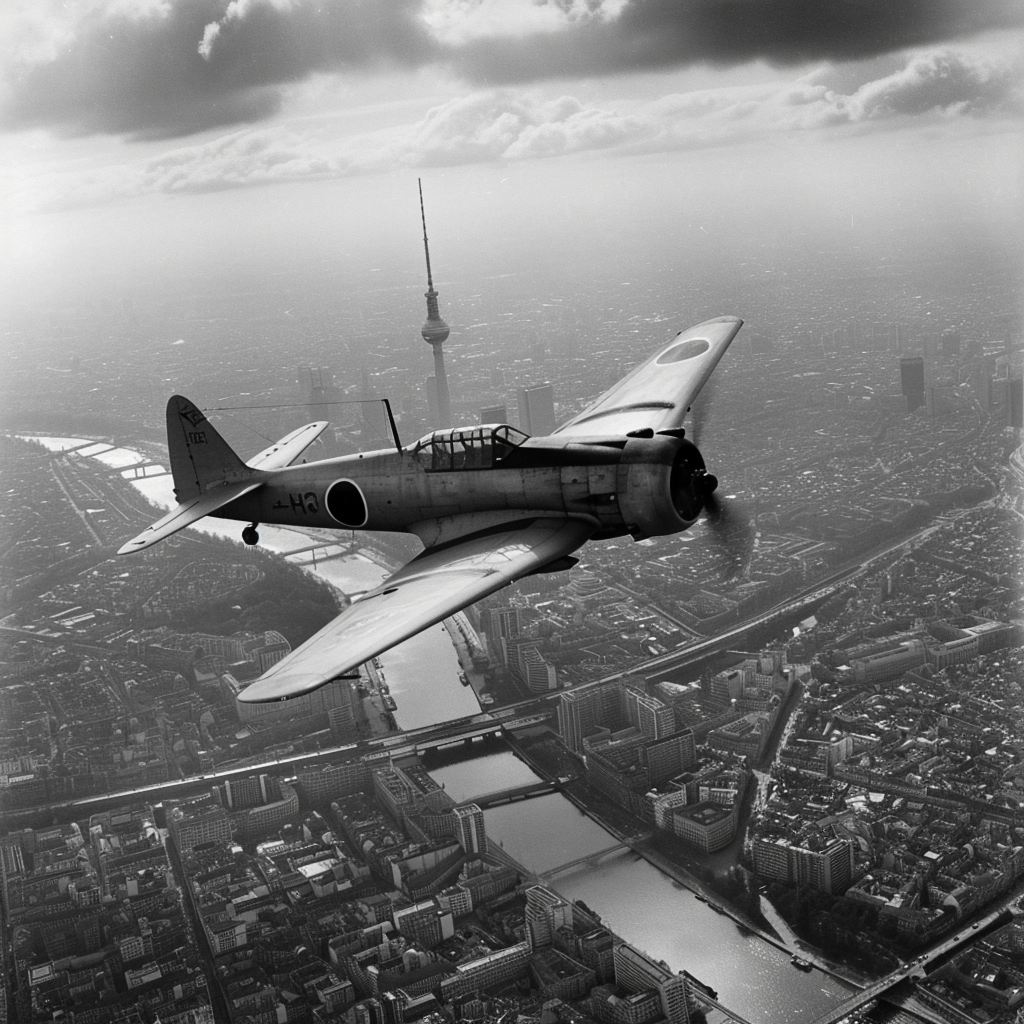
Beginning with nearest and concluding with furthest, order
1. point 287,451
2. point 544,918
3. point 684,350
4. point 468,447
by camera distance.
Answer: point 468,447, point 287,451, point 684,350, point 544,918

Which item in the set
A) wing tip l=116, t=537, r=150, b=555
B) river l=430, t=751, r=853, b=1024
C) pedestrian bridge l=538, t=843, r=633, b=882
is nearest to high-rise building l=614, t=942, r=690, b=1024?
river l=430, t=751, r=853, b=1024

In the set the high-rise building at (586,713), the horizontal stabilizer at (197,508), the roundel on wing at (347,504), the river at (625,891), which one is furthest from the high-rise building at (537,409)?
the roundel on wing at (347,504)

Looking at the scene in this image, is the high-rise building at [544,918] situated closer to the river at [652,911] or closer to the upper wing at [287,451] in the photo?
the river at [652,911]

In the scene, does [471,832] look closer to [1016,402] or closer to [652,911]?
[652,911]

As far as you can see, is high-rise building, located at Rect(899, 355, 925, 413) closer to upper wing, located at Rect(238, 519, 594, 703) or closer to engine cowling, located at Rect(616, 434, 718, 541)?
engine cowling, located at Rect(616, 434, 718, 541)

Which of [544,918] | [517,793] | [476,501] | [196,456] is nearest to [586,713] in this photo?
[517,793]

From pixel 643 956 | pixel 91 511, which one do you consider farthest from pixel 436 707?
pixel 91 511
